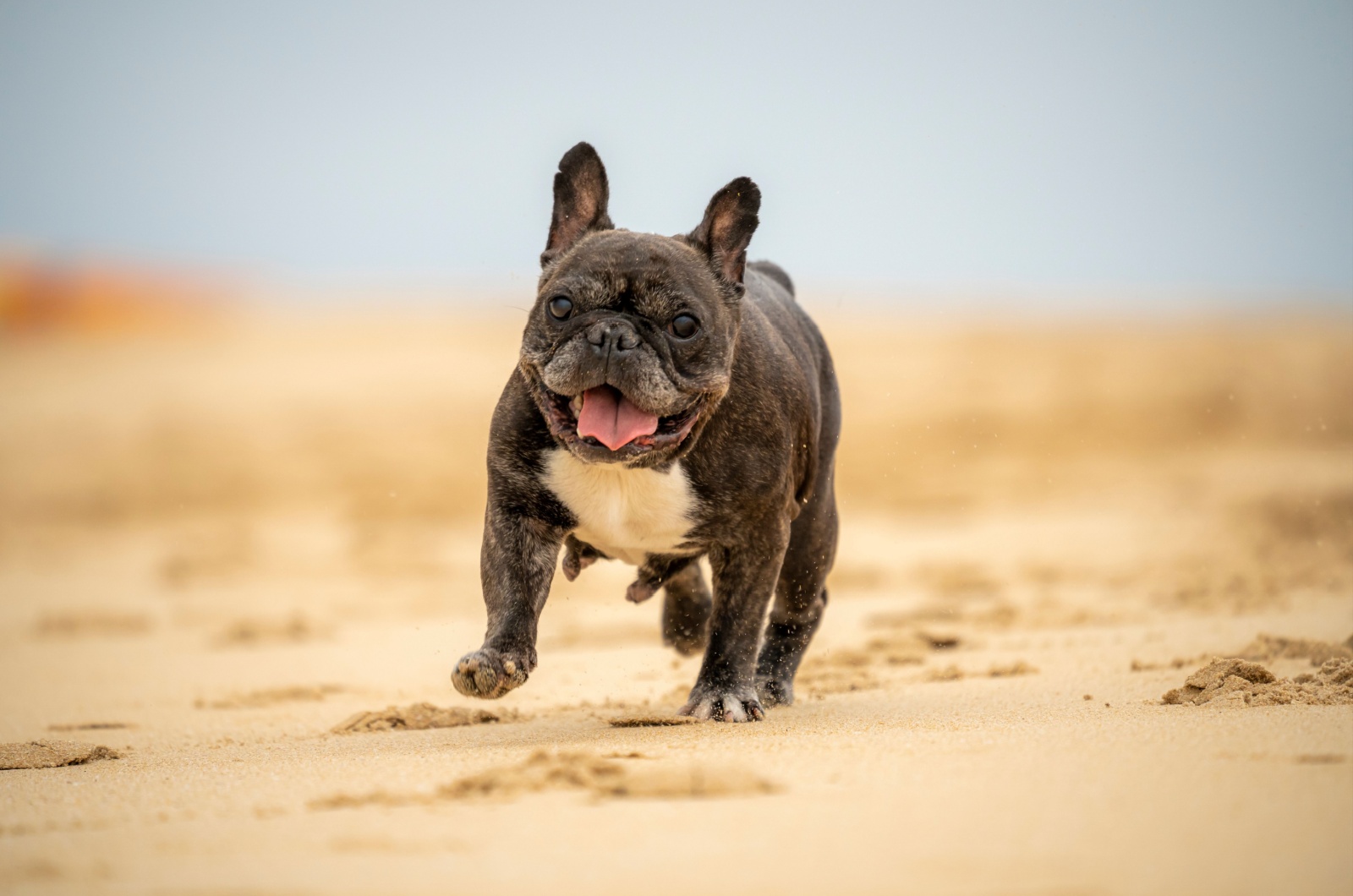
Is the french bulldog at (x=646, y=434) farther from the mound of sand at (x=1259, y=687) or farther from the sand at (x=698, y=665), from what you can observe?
the mound of sand at (x=1259, y=687)

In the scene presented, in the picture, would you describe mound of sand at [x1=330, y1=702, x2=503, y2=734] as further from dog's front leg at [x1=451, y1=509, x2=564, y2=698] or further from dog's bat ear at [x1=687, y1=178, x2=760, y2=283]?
dog's bat ear at [x1=687, y1=178, x2=760, y2=283]

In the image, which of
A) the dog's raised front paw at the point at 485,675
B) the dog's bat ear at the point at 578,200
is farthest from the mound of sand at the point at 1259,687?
the dog's bat ear at the point at 578,200

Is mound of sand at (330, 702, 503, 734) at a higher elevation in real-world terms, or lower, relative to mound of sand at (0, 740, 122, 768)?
lower

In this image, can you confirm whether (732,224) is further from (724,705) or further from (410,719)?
(410,719)

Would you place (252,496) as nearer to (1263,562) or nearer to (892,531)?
(892,531)

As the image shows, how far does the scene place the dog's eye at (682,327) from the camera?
5062 millimetres

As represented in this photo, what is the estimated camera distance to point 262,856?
10.2 ft

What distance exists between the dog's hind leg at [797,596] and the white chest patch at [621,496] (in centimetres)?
112

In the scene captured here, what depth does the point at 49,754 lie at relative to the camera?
5023 mm

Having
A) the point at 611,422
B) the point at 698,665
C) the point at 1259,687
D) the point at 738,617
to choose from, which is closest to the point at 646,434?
the point at 611,422

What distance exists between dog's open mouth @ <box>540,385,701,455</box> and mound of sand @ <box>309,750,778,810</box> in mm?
1391

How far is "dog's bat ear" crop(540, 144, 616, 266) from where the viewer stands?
5707mm

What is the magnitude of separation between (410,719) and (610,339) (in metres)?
2.03

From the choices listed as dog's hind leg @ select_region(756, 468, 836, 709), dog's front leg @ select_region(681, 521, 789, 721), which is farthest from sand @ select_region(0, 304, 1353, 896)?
dog's front leg @ select_region(681, 521, 789, 721)
